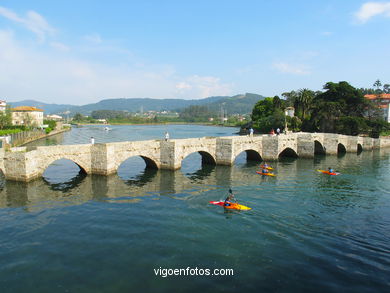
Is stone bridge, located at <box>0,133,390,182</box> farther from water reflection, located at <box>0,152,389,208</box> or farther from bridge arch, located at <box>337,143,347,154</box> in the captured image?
bridge arch, located at <box>337,143,347,154</box>

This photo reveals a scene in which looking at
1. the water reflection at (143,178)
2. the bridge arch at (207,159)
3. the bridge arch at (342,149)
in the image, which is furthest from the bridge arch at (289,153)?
the water reflection at (143,178)

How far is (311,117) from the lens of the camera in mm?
82312

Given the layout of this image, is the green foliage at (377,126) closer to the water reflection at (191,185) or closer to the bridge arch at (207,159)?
the water reflection at (191,185)

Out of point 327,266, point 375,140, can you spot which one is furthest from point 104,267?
point 375,140

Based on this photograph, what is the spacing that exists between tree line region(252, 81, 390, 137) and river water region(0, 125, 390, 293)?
45766mm

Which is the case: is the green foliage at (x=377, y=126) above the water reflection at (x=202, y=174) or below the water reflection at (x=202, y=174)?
above

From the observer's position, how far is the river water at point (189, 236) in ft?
46.6

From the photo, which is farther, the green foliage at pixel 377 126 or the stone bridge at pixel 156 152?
the green foliage at pixel 377 126

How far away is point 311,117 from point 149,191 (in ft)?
218

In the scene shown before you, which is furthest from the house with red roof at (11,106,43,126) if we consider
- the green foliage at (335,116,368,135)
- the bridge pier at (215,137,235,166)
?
the green foliage at (335,116,368,135)

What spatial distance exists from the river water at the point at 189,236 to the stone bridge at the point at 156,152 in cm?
188

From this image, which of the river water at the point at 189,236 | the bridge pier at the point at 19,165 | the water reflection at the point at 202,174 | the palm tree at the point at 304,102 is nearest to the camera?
the river water at the point at 189,236

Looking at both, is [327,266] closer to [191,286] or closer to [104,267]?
[191,286]

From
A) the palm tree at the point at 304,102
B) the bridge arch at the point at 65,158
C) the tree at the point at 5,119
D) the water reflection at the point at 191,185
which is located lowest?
the water reflection at the point at 191,185
